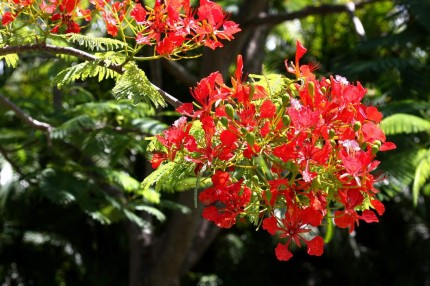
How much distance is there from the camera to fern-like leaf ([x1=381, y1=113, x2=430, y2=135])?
282 cm

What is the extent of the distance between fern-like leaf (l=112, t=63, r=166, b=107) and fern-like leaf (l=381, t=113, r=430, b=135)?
1355mm

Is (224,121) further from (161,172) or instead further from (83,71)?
(83,71)

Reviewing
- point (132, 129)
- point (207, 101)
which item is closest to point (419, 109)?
point (132, 129)

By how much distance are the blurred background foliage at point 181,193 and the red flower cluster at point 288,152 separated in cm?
131

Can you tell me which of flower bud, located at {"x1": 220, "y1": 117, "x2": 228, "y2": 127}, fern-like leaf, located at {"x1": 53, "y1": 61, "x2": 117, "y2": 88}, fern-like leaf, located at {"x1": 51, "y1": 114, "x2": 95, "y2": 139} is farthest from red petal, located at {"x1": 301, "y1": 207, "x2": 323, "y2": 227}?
fern-like leaf, located at {"x1": 51, "y1": 114, "x2": 95, "y2": 139}

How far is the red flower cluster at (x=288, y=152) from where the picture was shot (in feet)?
4.88

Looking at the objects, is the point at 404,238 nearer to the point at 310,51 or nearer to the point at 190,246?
the point at 310,51

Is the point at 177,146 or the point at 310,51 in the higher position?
the point at 177,146

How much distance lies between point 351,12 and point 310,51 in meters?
0.89

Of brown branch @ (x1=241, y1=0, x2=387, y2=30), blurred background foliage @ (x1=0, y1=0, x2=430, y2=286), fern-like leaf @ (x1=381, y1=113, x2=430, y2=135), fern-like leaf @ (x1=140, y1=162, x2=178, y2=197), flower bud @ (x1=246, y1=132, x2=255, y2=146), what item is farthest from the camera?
brown branch @ (x1=241, y1=0, x2=387, y2=30)

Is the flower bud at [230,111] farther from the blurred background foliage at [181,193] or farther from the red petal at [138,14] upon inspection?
the blurred background foliage at [181,193]

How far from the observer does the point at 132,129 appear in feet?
10.3

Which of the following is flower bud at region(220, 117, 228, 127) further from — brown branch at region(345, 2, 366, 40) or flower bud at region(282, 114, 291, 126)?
A: brown branch at region(345, 2, 366, 40)

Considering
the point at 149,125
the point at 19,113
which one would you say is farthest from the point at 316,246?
the point at 149,125
